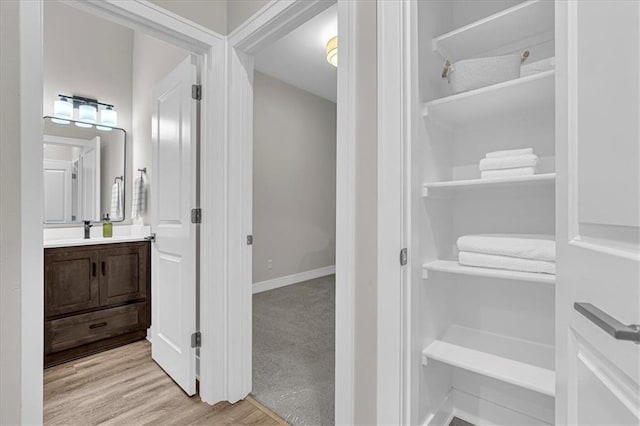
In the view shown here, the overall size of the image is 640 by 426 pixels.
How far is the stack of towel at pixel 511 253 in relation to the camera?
3.76ft

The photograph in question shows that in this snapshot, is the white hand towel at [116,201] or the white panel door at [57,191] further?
the white hand towel at [116,201]

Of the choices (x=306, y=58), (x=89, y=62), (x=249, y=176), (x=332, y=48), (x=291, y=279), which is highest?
(x=306, y=58)

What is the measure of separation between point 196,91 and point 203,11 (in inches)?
16.9

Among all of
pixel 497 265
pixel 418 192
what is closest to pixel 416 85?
pixel 418 192

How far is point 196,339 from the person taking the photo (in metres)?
1.92

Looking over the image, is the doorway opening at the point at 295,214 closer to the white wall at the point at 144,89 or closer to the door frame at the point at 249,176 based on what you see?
the door frame at the point at 249,176

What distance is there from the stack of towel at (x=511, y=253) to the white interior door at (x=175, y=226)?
149 centimetres

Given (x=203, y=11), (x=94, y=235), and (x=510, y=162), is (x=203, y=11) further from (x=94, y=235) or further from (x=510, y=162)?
(x=94, y=235)

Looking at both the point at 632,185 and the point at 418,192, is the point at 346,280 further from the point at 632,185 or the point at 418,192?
the point at 632,185

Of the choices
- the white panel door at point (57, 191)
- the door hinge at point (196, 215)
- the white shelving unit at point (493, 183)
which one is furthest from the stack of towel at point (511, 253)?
the white panel door at point (57, 191)

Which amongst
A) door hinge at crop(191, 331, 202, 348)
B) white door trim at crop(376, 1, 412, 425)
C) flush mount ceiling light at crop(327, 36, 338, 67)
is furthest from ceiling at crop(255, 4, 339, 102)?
door hinge at crop(191, 331, 202, 348)

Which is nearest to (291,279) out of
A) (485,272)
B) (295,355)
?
(295,355)

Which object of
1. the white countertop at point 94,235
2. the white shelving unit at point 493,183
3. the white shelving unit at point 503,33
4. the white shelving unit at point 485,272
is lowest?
the white shelving unit at point 485,272

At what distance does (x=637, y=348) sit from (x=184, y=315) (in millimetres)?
2012
